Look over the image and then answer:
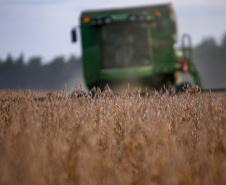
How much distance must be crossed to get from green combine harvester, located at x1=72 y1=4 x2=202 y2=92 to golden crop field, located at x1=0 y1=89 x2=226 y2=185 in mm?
6742

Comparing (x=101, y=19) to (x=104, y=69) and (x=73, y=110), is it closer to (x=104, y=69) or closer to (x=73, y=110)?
(x=104, y=69)

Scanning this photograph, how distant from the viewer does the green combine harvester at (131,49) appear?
1090 centimetres

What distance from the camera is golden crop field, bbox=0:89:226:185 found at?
1.76 metres

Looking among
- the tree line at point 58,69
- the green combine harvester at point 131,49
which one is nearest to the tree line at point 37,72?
the tree line at point 58,69

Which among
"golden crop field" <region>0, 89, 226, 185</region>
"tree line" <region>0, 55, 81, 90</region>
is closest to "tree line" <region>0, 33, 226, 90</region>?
"tree line" <region>0, 55, 81, 90</region>

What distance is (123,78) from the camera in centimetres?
1082

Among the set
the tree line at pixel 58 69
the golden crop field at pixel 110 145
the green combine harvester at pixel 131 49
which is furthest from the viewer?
the tree line at pixel 58 69

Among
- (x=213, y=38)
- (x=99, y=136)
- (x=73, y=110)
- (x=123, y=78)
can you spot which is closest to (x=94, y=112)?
(x=73, y=110)

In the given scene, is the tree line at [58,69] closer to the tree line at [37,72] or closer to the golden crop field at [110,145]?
the tree line at [37,72]

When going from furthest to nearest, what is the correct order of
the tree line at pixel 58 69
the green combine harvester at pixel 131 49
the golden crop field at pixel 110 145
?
the tree line at pixel 58 69 < the green combine harvester at pixel 131 49 < the golden crop field at pixel 110 145

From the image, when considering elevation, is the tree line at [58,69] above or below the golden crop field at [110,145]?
below

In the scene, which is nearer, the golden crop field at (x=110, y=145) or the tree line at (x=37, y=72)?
the golden crop field at (x=110, y=145)

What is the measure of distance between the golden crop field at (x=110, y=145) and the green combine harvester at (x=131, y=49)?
674cm

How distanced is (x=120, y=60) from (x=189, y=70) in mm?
2026
